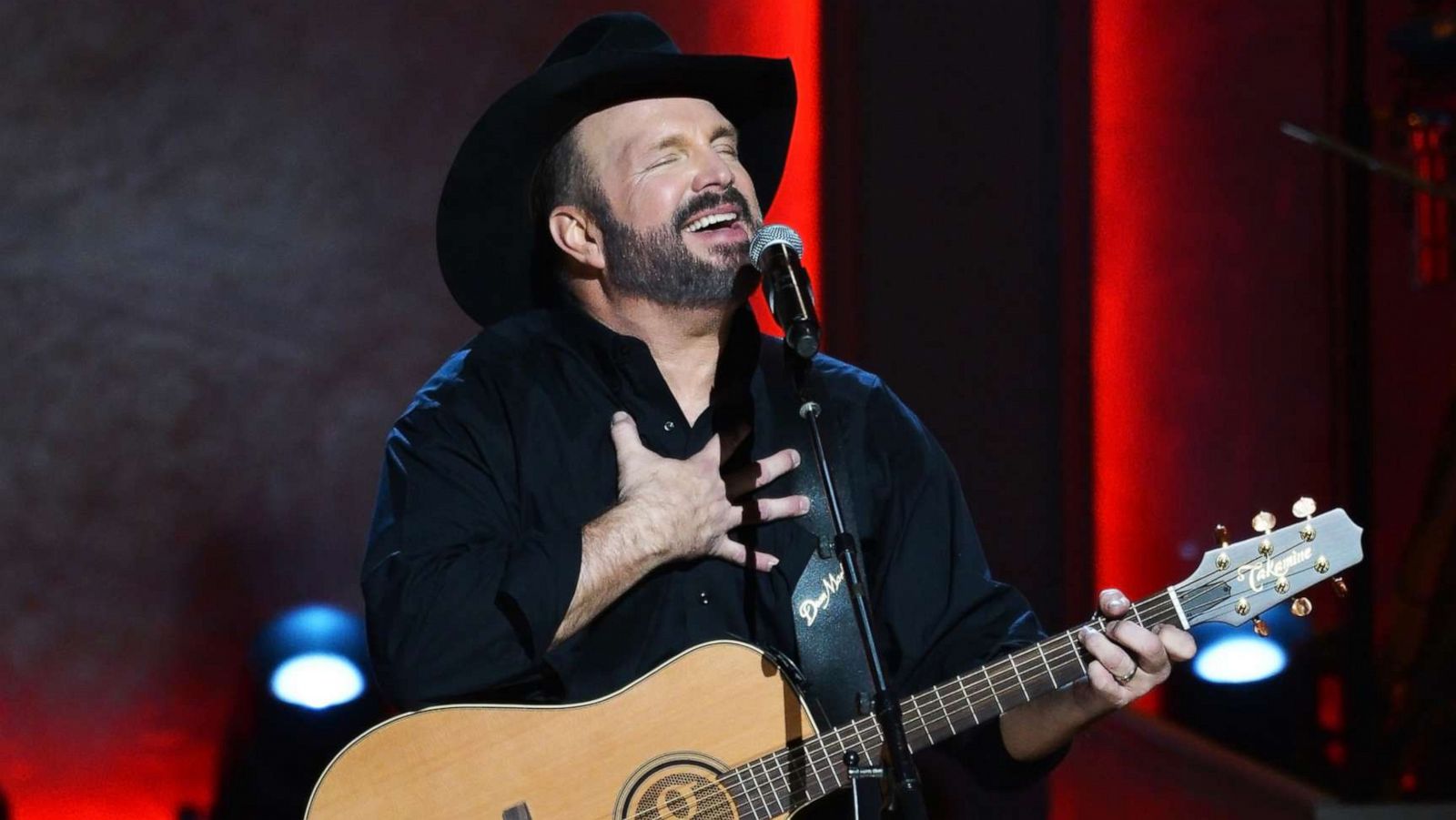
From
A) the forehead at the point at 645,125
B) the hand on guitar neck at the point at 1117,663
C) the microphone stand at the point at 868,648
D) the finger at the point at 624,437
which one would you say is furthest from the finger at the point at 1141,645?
the forehead at the point at 645,125

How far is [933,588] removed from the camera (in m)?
2.68

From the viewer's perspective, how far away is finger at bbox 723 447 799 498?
2.59 metres

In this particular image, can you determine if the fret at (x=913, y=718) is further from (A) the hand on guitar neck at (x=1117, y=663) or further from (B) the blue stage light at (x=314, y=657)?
(B) the blue stage light at (x=314, y=657)

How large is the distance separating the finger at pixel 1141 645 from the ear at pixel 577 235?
1213mm

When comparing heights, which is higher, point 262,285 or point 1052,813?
point 262,285

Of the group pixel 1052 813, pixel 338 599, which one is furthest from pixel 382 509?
pixel 1052 813

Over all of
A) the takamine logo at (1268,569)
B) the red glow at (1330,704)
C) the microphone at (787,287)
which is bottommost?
the red glow at (1330,704)

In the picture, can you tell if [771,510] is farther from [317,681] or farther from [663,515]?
[317,681]

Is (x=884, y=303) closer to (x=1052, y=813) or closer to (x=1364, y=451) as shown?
(x=1364, y=451)

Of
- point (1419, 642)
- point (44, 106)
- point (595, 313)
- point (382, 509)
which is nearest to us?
point (382, 509)

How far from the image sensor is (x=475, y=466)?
255 cm

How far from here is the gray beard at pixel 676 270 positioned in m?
2.71

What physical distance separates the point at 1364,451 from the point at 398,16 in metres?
3.16

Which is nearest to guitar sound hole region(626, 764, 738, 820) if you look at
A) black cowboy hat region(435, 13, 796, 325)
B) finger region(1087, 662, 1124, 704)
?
finger region(1087, 662, 1124, 704)
